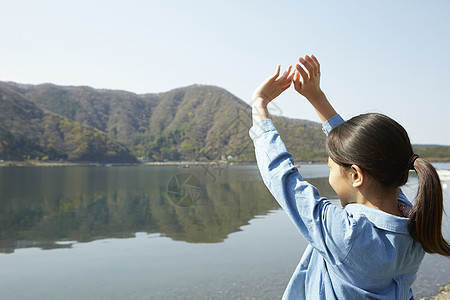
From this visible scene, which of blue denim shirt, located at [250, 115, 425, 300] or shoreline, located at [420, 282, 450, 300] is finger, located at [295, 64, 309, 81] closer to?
blue denim shirt, located at [250, 115, 425, 300]

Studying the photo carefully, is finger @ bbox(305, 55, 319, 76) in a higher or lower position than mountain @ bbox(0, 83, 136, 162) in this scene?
higher

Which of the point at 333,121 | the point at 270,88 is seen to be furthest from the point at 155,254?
the point at 270,88

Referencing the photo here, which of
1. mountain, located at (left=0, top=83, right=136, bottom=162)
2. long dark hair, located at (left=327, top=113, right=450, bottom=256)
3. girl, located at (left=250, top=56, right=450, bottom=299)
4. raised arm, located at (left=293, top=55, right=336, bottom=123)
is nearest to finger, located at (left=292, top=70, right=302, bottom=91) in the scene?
raised arm, located at (left=293, top=55, right=336, bottom=123)

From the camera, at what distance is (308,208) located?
1111 millimetres

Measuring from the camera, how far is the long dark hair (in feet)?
3.81

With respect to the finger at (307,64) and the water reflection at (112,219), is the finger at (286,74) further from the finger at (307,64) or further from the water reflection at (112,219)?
the water reflection at (112,219)

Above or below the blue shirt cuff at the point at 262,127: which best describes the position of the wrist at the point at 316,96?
above

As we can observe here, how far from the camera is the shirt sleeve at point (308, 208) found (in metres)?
1.10

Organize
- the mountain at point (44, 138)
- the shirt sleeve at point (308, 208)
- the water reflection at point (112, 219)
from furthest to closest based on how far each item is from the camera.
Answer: the mountain at point (44, 138) → the water reflection at point (112, 219) → the shirt sleeve at point (308, 208)

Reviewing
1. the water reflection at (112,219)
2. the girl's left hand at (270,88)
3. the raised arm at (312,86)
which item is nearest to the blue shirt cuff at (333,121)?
the raised arm at (312,86)

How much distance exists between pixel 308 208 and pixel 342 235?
0.42ft

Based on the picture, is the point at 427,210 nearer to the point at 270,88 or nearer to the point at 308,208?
the point at 308,208

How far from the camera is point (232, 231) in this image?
59.1ft

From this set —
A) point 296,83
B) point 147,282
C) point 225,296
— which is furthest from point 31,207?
point 296,83
